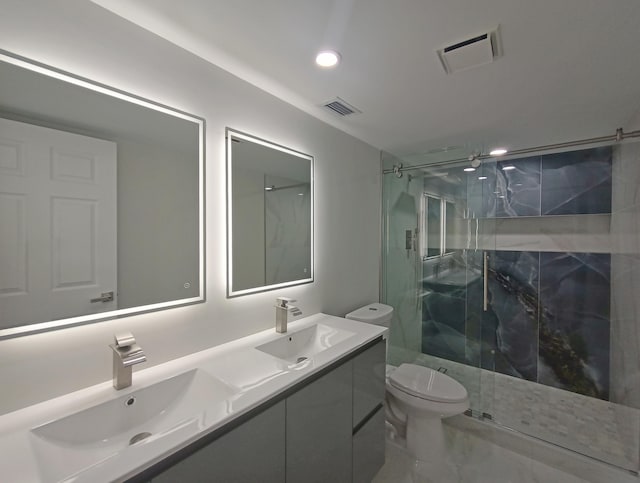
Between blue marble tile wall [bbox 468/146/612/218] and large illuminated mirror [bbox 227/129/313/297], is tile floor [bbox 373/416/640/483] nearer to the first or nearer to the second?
large illuminated mirror [bbox 227/129/313/297]

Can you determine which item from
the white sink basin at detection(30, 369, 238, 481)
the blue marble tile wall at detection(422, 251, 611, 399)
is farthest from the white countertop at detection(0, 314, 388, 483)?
the blue marble tile wall at detection(422, 251, 611, 399)

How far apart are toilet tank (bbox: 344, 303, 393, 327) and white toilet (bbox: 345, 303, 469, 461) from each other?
0.02m

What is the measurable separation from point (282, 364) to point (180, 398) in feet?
1.35

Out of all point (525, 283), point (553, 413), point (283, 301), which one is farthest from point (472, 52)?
point (553, 413)

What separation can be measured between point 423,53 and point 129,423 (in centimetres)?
194

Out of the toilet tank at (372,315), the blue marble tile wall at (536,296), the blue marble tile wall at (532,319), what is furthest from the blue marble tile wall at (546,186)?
the toilet tank at (372,315)

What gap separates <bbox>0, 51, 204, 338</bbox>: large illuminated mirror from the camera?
0.91m

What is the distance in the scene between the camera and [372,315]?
2.27 metres

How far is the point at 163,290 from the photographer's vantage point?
1247mm

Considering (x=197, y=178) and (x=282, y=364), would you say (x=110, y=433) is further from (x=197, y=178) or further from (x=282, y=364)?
(x=197, y=178)

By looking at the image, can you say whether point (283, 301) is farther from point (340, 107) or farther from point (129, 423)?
point (340, 107)

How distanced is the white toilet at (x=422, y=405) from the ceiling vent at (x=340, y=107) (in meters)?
1.50

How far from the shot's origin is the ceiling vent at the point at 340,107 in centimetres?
181

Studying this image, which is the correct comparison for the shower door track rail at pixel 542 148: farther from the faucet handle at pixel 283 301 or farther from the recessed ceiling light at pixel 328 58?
the faucet handle at pixel 283 301
